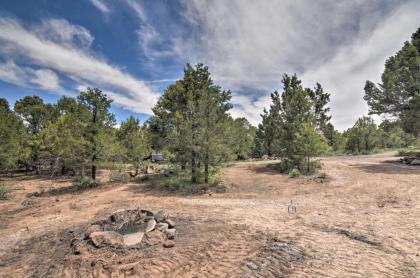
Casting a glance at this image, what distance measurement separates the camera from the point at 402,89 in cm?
2066

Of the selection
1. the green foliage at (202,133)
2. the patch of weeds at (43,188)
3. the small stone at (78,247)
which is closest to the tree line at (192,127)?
the green foliage at (202,133)

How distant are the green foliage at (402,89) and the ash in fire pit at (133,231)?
21790 millimetres

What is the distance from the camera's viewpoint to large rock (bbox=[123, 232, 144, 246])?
623 cm

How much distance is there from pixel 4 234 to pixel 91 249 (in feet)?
15.0

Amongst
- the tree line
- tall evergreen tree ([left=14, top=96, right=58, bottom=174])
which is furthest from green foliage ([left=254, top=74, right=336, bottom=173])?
tall evergreen tree ([left=14, top=96, right=58, bottom=174])

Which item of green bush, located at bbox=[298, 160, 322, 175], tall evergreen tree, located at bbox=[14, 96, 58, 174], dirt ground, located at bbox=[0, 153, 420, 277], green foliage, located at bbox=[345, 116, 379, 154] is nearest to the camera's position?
dirt ground, located at bbox=[0, 153, 420, 277]

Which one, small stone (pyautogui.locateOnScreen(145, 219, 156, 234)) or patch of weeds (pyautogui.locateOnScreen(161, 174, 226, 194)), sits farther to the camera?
patch of weeds (pyautogui.locateOnScreen(161, 174, 226, 194))

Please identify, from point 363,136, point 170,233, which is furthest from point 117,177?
point 363,136

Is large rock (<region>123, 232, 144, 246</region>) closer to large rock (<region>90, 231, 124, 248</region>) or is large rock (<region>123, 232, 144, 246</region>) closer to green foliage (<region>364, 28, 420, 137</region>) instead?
large rock (<region>90, 231, 124, 248</region>)

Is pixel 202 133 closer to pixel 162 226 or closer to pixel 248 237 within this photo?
pixel 162 226

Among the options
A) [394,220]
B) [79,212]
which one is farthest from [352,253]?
[79,212]

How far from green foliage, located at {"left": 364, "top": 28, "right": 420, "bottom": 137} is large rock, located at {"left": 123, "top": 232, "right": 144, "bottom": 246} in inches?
886

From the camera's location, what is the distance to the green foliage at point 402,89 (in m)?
19.8

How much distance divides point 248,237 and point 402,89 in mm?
22274
